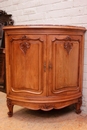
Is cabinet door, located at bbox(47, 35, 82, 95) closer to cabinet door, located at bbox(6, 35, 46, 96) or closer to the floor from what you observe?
cabinet door, located at bbox(6, 35, 46, 96)

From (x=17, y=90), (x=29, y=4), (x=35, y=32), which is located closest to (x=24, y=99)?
(x=17, y=90)

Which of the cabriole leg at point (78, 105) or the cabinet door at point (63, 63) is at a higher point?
the cabinet door at point (63, 63)

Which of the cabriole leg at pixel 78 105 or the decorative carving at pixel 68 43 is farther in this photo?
the cabriole leg at pixel 78 105

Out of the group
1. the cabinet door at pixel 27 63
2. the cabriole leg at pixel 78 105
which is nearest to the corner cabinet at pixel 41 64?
the cabinet door at pixel 27 63

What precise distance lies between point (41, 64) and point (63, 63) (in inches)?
8.8

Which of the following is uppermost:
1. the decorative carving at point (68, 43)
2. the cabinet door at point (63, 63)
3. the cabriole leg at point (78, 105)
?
the decorative carving at point (68, 43)

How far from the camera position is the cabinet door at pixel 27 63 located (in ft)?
5.51

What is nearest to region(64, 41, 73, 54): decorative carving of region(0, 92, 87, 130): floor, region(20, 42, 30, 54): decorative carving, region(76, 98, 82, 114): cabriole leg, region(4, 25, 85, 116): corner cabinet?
region(4, 25, 85, 116): corner cabinet

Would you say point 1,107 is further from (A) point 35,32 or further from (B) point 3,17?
(B) point 3,17

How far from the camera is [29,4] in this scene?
238cm

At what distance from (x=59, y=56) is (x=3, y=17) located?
1.36 m

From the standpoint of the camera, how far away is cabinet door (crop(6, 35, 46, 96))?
1680 mm

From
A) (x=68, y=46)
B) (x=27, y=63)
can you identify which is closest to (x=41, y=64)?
(x=27, y=63)

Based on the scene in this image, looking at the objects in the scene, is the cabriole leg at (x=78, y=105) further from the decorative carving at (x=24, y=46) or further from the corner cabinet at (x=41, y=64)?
the decorative carving at (x=24, y=46)
